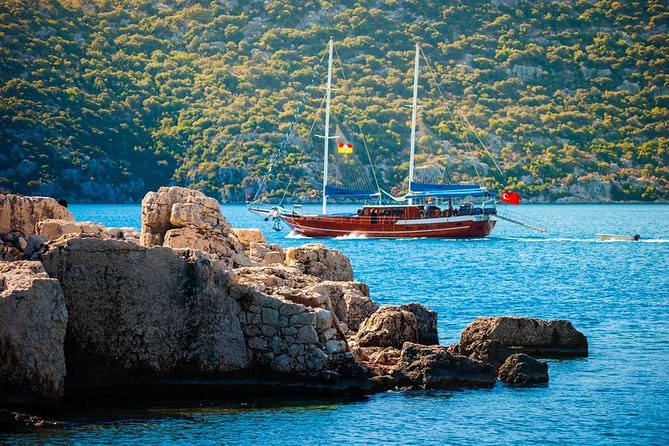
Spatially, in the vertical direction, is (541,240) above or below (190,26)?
below

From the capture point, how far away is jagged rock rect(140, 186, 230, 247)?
1008 inches

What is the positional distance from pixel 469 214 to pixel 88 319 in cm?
6322

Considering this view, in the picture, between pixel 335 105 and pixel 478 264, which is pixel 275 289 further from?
pixel 335 105

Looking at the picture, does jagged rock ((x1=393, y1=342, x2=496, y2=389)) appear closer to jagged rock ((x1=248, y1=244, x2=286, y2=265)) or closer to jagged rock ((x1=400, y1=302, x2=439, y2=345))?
jagged rock ((x1=400, y1=302, x2=439, y2=345))

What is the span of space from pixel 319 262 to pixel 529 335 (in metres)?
5.62

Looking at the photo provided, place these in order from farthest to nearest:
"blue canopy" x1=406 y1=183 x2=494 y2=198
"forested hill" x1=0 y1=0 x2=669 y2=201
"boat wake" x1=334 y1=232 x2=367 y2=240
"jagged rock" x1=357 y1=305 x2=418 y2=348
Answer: "forested hill" x1=0 y1=0 x2=669 y2=201, "boat wake" x1=334 y1=232 x2=367 y2=240, "blue canopy" x1=406 y1=183 x2=494 y2=198, "jagged rock" x1=357 y1=305 x2=418 y2=348

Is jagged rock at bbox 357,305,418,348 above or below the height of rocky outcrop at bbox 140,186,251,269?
below

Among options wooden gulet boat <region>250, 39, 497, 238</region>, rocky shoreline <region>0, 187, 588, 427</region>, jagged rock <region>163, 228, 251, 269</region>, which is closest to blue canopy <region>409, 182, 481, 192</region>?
wooden gulet boat <region>250, 39, 497, 238</region>

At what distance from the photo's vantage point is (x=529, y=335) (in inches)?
1006

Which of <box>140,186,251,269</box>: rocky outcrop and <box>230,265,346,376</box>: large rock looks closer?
<box>230,265,346,376</box>: large rock

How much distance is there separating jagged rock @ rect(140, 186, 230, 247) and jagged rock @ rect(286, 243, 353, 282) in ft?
9.22

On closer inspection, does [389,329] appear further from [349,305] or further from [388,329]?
[349,305]

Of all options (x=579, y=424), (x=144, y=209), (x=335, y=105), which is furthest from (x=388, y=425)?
(x=335, y=105)

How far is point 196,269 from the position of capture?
826 inches
